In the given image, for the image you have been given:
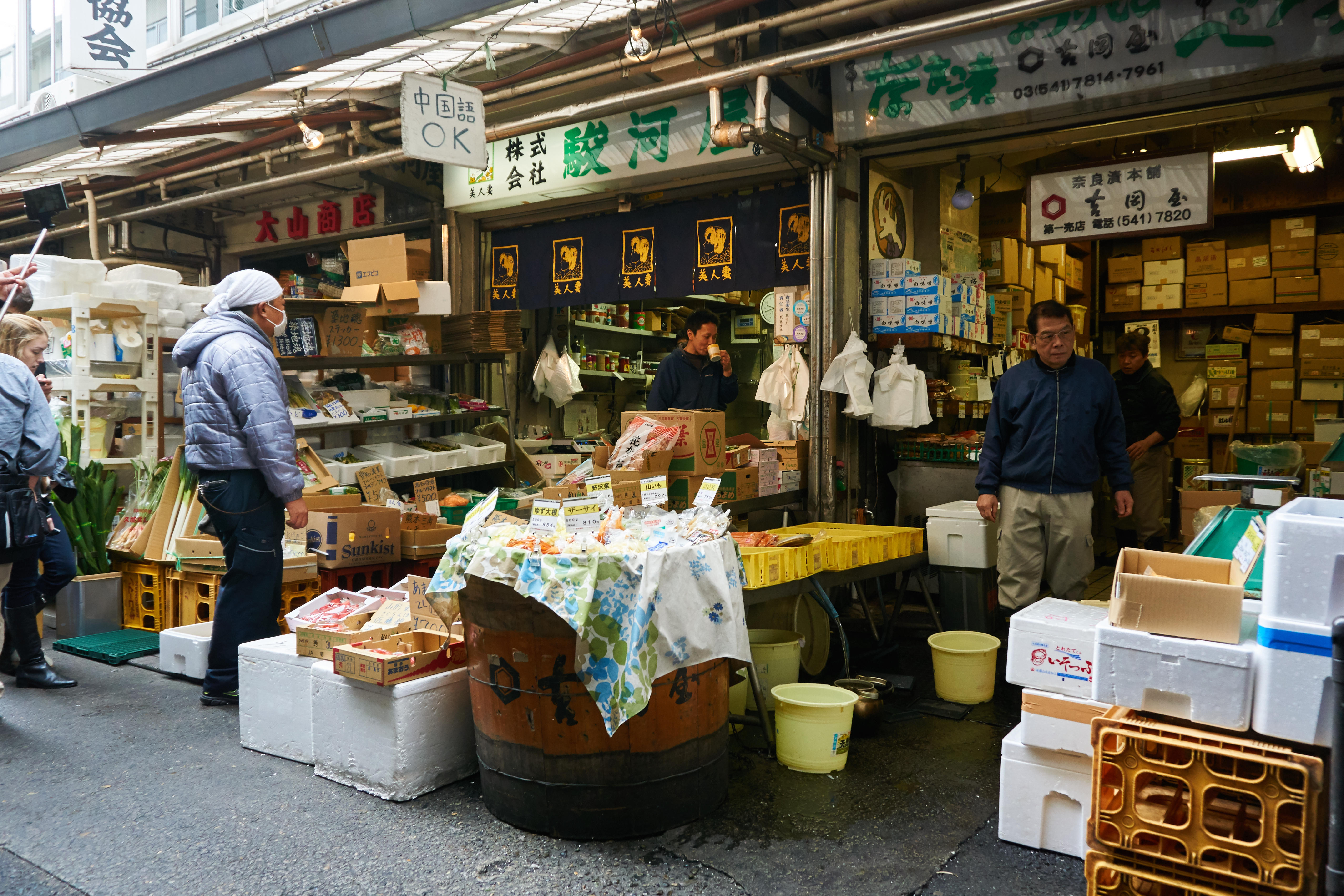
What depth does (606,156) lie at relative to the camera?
722 cm

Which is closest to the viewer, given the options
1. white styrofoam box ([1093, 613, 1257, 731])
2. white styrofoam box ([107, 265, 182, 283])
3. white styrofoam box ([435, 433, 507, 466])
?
white styrofoam box ([1093, 613, 1257, 731])

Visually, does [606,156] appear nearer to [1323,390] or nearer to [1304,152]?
[1304,152]

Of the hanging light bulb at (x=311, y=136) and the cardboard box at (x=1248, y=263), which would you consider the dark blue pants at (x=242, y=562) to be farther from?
the cardboard box at (x=1248, y=263)

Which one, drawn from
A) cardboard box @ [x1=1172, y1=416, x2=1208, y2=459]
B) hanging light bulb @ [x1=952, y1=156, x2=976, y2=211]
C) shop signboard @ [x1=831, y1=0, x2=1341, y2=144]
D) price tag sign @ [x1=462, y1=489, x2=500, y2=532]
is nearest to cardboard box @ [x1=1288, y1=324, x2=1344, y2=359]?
cardboard box @ [x1=1172, y1=416, x2=1208, y2=459]

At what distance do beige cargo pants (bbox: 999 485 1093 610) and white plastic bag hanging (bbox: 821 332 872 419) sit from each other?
50.5 inches

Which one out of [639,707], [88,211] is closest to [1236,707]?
[639,707]

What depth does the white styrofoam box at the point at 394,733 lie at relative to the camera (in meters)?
3.55

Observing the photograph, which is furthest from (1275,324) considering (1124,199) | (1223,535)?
(1223,535)

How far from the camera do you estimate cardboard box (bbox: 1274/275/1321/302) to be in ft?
29.9

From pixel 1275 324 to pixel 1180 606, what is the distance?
8613 mm

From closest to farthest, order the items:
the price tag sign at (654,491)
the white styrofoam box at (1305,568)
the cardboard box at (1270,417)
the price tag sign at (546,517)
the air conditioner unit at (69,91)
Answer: the white styrofoam box at (1305,568) → the price tag sign at (546,517) → the price tag sign at (654,491) → the air conditioner unit at (69,91) → the cardboard box at (1270,417)

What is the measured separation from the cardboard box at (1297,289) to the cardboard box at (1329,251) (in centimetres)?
15

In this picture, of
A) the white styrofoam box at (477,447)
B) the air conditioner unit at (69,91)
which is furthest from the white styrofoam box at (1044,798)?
the air conditioner unit at (69,91)

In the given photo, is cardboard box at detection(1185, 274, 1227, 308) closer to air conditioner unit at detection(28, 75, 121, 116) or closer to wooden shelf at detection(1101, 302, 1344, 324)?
wooden shelf at detection(1101, 302, 1344, 324)
